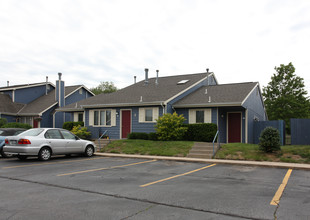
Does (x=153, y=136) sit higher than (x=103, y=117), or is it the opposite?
(x=103, y=117)

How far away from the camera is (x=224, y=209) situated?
5238 millimetres

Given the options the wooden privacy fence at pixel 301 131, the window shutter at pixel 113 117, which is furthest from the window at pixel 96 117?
the wooden privacy fence at pixel 301 131

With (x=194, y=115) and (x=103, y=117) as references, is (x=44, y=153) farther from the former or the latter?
(x=194, y=115)

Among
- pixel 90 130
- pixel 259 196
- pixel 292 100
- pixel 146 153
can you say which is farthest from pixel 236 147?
pixel 292 100

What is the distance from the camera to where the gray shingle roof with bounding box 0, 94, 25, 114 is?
29438 mm

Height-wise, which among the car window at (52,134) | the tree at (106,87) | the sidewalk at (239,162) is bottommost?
the sidewalk at (239,162)

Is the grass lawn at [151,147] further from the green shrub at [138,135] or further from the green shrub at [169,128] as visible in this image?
the green shrub at [138,135]

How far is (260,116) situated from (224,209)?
22.3 meters

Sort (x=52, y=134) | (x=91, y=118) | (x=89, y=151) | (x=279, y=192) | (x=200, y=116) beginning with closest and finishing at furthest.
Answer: (x=279, y=192), (x=52, y=134), (x=89, y=151), (x=200, y=116), (x=91, y=118)

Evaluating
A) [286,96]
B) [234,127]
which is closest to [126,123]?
[234,127]

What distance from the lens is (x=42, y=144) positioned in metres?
12.6

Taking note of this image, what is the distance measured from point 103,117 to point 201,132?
8.52 metres

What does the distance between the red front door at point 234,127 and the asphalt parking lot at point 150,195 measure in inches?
429

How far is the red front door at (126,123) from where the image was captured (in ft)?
70.1
